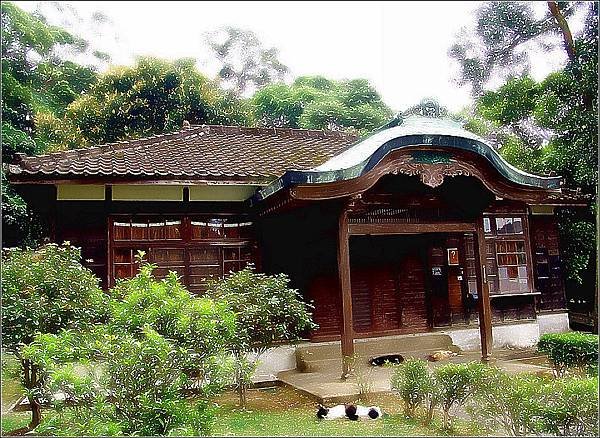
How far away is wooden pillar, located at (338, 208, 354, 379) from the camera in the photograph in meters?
8.77

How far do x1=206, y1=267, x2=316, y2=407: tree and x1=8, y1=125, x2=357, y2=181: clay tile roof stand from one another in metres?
2.35

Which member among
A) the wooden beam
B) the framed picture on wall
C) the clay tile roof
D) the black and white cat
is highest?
the clay tile roof

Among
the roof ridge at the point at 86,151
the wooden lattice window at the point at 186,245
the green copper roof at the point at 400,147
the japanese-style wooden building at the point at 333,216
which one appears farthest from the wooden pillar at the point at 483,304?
the roof ridge at the point at 86,151

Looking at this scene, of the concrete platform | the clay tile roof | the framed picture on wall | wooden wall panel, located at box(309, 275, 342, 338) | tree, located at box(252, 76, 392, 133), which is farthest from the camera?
tree, located at box(252, 76, 392, 133)

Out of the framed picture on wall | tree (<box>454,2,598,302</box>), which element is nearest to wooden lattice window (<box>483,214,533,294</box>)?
the framed picture on wall

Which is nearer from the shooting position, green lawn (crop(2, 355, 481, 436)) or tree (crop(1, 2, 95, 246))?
green lawn (crop(2, 355, 481, 436))

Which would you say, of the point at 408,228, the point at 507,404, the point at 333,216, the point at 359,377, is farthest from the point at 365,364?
the point at 507,404

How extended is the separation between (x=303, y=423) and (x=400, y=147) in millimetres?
4267

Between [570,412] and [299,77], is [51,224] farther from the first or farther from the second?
[299,77]

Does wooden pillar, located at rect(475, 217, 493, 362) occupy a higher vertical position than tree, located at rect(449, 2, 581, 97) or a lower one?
lower

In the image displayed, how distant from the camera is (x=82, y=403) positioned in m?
5.62

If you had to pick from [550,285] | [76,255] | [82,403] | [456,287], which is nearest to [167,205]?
[76,255]

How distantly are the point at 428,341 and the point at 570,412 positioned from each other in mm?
6105

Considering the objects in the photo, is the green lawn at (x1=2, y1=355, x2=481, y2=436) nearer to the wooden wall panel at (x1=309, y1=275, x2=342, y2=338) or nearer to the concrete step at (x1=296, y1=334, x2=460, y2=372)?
the concrete step at (x1=296, y1=334, x2=460, y2=372)
